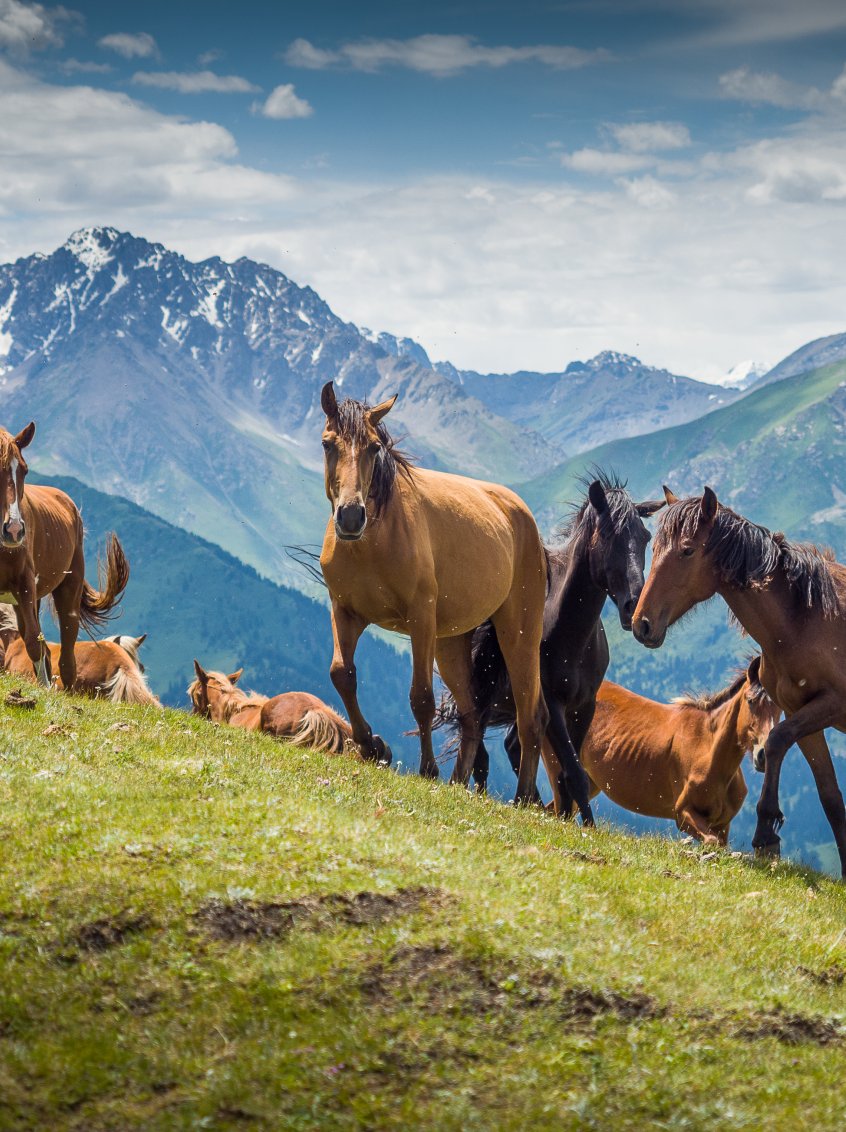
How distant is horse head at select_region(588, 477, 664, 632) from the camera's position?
16.7 metres

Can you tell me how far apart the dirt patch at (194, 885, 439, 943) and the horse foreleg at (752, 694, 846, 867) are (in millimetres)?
6263

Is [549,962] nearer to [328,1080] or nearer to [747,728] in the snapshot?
[328,1080]

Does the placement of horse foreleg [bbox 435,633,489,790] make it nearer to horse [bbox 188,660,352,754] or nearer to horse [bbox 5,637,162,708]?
horse [bbox 188,660,352,754]

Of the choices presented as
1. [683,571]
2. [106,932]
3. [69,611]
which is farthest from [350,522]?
[69,611]

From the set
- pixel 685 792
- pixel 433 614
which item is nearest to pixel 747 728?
pixel 685 792

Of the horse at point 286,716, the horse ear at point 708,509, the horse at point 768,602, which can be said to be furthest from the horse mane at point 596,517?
the horse at point 286,716

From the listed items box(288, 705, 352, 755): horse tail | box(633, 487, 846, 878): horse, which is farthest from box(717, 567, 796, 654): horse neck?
box(288, 705, 352, 755): horse tail

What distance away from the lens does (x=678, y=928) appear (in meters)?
9.49

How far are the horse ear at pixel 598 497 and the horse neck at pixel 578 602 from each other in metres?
0.47

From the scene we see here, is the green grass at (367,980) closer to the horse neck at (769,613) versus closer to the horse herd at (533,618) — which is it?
the horse herd at (533,618)

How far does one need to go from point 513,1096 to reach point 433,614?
8.10 m

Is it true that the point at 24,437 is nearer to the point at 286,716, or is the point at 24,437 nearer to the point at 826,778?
the point at 286,716

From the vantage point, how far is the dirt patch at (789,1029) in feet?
26.1

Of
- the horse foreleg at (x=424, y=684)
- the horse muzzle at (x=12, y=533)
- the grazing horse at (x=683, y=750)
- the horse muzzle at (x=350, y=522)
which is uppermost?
the horse muzzle at (x=350, y=522)
